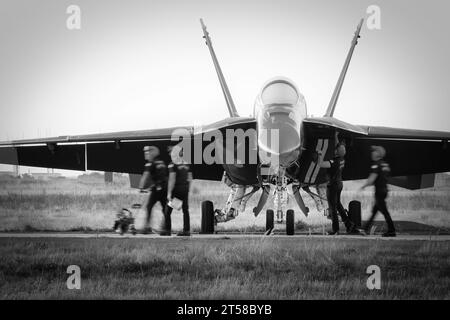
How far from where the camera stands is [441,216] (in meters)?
19.1

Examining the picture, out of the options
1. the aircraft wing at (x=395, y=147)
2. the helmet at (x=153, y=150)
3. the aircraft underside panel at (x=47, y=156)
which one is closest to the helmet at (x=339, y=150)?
the aircraft wing at (x=395, y=147)

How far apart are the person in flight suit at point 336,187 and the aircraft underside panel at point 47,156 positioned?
6912 mm

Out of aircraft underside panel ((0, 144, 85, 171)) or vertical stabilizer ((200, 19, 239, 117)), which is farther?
vertical stabilizer ((200, 19, 239, 117))

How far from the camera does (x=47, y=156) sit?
59.8ft

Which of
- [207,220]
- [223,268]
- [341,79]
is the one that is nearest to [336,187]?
[207,220]

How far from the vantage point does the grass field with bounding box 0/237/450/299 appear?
26.3 feet

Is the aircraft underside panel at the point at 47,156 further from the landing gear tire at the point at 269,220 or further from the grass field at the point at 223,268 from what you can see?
the grass field at the point at 223,268

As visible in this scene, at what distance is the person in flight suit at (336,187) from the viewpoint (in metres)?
13.7

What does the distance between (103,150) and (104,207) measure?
4.12 m

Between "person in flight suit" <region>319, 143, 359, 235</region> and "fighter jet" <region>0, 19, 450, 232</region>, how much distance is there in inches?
9.3

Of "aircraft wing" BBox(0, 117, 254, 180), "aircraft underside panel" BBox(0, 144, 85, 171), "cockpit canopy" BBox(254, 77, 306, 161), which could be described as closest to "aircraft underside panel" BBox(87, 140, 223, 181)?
"aircraft wing" BBox(0, 117, 254, 180)

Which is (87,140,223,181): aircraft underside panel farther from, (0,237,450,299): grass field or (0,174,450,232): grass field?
(0,237,450,299): grass field

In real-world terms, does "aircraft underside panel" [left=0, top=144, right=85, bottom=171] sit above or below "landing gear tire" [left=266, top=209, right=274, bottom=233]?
above

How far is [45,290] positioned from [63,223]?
10067 millimetres
